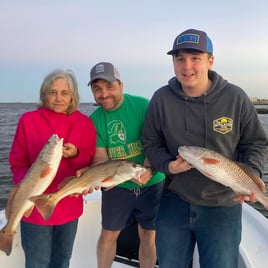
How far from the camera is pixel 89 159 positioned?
12.1 feet

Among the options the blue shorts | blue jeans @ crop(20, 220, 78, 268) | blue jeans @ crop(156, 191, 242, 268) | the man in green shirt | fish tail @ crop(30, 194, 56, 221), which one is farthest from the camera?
the blue shorts

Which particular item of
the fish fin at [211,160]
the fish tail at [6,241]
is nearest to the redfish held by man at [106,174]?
the fish tail at [6,241]

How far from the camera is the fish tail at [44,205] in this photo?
10.5ft

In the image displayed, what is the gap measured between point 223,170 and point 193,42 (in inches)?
47.2

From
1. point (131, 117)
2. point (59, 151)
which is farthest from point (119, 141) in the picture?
point (59, 151)

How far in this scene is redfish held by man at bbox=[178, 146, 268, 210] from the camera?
9.67 feet

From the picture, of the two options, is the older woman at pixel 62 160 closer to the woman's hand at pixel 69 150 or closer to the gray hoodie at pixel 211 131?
the woman's hand at pixel 69 150

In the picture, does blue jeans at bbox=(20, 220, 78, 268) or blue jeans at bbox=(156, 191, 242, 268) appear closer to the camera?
blue jeans at bbox=(156, 191, 242, 268)

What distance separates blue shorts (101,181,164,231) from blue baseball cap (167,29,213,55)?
67.5 inches

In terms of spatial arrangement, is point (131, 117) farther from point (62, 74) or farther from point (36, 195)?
point (36, 195)

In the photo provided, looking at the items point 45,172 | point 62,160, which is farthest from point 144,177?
point 45,172

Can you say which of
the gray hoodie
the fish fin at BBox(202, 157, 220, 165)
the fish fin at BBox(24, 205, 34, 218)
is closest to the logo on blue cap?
the gray hoodie

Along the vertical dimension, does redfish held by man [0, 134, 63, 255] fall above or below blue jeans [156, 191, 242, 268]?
above

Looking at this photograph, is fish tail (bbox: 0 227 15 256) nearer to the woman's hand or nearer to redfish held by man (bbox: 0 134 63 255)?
redfish held by man (bbox: 0 134 63 255)
